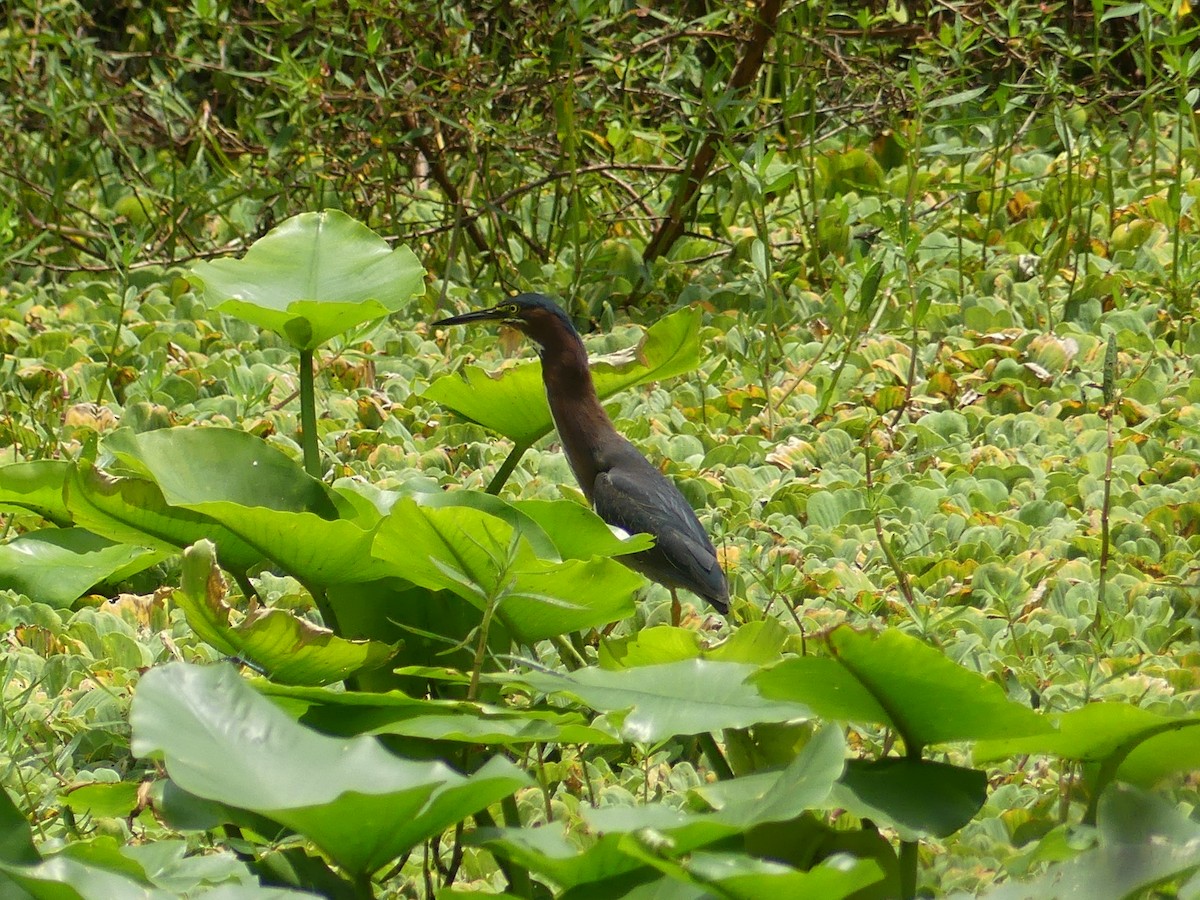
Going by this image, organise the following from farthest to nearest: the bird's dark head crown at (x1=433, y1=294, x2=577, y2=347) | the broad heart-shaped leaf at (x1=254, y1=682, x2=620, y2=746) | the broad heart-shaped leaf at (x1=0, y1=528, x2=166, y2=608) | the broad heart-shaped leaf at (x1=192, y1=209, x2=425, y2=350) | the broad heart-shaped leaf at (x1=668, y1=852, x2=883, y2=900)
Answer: the bird's dark head crown at (x1=433, y1=294, x2=577, y2=347) → the broad heart-shaped leaf at (x1=0, y1=528, x2=166, y2=608) → the broad heart-shaped leaf at (x1=192, y1=209, x2=425, y2=350) → the broad heart-shaped leaf at (x1=254, y1=682, x2=620, y2=746) → the broad heart-shaped leaf at (x1=668, y1=852, x2=883, y2=900)

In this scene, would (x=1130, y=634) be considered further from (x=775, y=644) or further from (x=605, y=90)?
(x=605, y=90)

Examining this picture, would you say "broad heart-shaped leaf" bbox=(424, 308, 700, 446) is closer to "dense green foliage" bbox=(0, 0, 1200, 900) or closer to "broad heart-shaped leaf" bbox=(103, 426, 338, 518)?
"dense green foliage" bbox=(0, 0, 1200, 900)

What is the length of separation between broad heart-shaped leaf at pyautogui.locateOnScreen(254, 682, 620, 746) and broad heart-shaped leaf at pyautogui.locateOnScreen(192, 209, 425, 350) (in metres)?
0.71

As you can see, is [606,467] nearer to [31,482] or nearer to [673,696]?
[31,482]

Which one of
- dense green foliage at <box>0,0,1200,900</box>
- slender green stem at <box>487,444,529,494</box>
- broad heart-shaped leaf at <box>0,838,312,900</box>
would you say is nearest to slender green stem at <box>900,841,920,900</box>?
dense green foliage at <box>0,0,1200,900</box>

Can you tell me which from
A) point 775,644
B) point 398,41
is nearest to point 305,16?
point 398,41

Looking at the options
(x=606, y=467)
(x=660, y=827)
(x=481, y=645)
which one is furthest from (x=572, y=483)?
(x=660, y=827)

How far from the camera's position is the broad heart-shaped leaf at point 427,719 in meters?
1.58

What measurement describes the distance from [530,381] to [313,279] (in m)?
0.38

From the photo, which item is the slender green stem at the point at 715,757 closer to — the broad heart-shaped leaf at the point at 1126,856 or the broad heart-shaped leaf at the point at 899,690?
the broad heart-shaped leaf at the point at 899,690

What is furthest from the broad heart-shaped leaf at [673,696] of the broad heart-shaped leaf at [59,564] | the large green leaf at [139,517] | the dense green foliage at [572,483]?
the broad heart-shaped leaf at [59,564]

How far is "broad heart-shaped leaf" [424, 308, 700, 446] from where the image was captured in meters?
2.47

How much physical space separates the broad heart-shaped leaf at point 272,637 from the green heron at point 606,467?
1.01m

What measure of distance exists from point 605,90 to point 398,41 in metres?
0.64
